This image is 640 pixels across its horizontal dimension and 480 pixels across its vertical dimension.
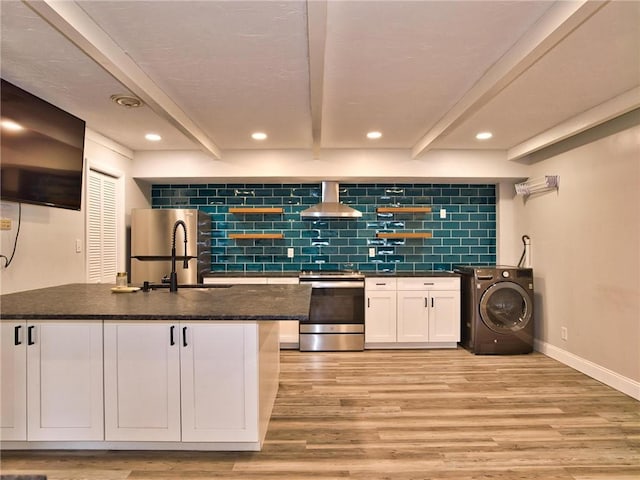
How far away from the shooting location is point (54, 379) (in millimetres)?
2160

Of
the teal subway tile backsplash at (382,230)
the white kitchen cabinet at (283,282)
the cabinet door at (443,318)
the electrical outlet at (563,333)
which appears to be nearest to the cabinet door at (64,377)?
the white kitchen cabinet at (283,282)

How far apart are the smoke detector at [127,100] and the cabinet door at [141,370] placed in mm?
1627

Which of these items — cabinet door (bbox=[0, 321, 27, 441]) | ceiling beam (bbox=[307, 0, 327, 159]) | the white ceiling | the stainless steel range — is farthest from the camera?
the stainless steel range

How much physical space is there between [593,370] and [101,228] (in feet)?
15.7

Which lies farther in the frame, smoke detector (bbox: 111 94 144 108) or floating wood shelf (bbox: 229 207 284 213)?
floating wood shelf (bbox: 229 207 284 213)

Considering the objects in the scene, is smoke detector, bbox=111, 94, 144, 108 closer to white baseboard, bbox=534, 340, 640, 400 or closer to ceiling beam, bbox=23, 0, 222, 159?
ceiling beam, bbox=23, 0, 222, 159

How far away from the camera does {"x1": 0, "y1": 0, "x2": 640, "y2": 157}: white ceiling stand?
71.4 inches

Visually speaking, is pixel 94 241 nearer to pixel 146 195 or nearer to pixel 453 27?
pixel 146 195

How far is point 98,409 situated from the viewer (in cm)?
217

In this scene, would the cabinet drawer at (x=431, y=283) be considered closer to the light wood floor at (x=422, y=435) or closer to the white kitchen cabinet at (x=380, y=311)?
the white kitchen cabinet at (x=380, y=311)

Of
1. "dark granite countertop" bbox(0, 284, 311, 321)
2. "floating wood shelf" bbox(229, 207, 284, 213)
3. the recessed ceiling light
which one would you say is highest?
the recessed ceiling light

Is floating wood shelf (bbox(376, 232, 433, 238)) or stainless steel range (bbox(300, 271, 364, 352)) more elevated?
floating wood shelf (bbox(376, 232, 433, 238))

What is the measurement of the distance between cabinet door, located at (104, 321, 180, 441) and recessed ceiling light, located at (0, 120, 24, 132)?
4.66 feet

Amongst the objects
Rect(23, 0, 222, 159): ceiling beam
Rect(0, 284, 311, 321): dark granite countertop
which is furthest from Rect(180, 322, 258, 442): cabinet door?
Rect(23, 0, 222, 159): ceiling beam
